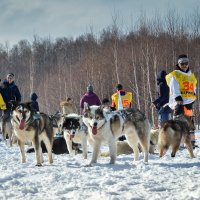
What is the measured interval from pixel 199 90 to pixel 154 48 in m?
3.73

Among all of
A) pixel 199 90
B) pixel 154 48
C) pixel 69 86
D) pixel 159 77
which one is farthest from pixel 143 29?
pixel 159 77

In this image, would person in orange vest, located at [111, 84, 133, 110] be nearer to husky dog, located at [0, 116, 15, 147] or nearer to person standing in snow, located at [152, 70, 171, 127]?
person standing in snow, located at [152, 70, 171, 127]

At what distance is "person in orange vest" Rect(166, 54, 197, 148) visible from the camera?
20.0 ft

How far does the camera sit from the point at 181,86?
6.26 metres

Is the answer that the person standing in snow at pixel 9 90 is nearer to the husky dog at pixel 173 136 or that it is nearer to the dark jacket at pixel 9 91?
the dark jacket at pixel 9 91

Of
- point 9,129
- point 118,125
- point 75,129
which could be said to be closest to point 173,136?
point 118,125

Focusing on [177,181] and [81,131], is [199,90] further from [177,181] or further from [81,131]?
[177,181]

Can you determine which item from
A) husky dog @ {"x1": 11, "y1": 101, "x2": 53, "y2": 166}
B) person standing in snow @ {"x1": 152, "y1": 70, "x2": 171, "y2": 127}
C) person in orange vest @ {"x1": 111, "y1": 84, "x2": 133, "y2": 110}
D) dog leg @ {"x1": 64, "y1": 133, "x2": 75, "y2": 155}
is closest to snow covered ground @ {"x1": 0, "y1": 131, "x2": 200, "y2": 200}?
husky dog @ {"x1": 11, "y1": 101, "x2": 53, "y2": 166}

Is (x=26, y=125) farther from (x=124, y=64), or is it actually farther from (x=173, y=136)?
(x=124, y=64)

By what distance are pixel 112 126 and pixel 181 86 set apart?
5.70 feet

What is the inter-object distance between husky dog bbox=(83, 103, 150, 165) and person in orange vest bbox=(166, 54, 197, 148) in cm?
72

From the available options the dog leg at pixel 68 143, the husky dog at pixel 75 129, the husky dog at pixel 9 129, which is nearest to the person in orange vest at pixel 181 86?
the husky dog at pixel 75 129

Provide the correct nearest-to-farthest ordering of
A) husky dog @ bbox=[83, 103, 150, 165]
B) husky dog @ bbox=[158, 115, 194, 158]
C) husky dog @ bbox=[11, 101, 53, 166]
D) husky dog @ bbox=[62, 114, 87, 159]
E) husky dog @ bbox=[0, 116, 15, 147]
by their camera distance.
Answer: husky dog @ bbox=[83, 103, 150, 165] → husky dog @ bbox=[11, 101, 53, 166] → husky dog @ bbox=[158, 115, 194, 158] → husky dog @ bbox=[62, 114, 87, 159] → husky dog @ bbox=[0, 116, 15, 147]

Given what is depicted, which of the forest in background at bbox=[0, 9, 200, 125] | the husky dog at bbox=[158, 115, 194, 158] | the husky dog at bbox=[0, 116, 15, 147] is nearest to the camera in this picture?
the husky dog at bbox=[158, 115, 194, 158]
